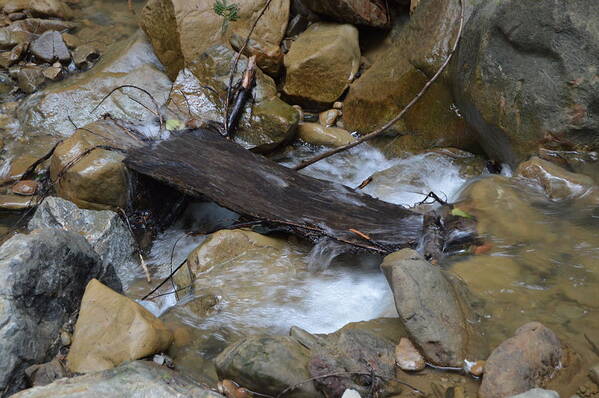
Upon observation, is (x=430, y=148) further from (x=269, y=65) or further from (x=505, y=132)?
(x=269, y=65)

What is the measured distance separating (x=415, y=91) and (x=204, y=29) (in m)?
2.73

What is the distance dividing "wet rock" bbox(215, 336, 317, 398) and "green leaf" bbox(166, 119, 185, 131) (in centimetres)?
306

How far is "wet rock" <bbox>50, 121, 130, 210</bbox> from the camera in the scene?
4.88 metres

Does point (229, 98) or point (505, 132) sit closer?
point (505, 132)

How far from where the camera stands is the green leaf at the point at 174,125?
577 cm

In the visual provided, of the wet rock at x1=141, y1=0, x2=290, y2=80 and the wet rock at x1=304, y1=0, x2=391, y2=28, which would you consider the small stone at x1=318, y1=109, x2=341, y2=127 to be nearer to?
the wet rock at x1=141, y1=0, x2=290, y2=80

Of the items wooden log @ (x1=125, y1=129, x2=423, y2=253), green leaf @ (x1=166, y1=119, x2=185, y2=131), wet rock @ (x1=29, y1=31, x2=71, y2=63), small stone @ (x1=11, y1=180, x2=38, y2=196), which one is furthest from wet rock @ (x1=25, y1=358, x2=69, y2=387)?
wet rock @ (x1=29, y1=31, x2=71, y2=63)

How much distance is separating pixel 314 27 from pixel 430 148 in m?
2.34

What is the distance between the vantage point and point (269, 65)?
6898 millimetres

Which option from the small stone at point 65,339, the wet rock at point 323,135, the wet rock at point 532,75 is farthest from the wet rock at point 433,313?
the wet rock at point 323,135

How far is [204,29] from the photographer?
6.98 m

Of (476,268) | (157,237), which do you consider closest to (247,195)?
(157,237)

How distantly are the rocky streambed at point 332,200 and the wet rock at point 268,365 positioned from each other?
0.04 feet

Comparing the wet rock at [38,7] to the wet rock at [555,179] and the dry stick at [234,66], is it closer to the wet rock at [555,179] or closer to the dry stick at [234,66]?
the dry stick at [234,66]
